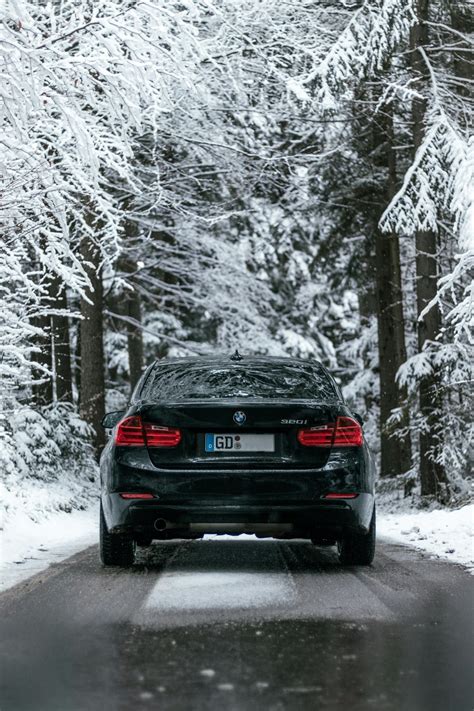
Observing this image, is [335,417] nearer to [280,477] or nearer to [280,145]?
[280,477]

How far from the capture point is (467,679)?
14.4ft

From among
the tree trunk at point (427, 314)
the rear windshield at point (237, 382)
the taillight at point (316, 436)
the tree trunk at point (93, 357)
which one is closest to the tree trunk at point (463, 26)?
the tree trunk at point (427, 314)

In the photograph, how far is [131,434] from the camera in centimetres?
776

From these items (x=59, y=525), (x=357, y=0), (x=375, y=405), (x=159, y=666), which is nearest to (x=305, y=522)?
(x=159, y=666)

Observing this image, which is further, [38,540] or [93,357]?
[93,357]

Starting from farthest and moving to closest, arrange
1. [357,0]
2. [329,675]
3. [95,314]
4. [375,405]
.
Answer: [375,405] → [95,314] → [357,0] → [329,675]

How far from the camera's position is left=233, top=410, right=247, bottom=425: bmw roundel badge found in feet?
25.0

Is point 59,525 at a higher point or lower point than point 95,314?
lower

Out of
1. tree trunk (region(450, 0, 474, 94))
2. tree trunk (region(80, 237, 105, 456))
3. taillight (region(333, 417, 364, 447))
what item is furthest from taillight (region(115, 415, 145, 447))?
tree trunk (region(80, 237, 105, 456))

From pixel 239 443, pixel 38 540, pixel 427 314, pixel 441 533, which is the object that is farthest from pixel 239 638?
pixel 427 314

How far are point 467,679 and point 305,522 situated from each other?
3.25m

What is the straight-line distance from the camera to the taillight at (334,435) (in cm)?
768

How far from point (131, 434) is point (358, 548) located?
1947mm

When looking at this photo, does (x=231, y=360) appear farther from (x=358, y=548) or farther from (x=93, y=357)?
(x=93, y=357)
